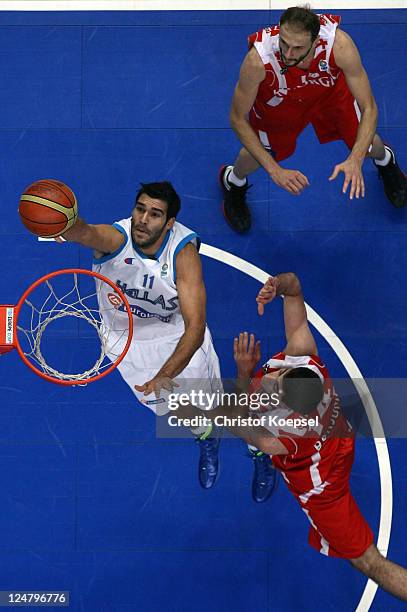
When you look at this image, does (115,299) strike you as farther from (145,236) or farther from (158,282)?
(145,236)

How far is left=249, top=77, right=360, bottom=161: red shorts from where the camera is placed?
5242mm

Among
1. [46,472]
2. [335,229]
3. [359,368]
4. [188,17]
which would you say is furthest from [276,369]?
[188,17]

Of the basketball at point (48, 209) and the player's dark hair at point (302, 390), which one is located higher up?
the basketball at point (48, 209)

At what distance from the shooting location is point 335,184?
20.0 feet

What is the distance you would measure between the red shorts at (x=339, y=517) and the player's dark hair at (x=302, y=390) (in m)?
0.35

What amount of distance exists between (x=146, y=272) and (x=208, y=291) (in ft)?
3.09

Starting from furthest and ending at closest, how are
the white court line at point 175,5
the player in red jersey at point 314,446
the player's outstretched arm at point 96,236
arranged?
the white court line at point 175,5, the player in red jersey at point 314,446, the player's outstretched arm at point 96,236

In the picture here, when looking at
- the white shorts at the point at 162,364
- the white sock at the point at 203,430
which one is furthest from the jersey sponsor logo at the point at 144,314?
the white sock at the point at 203,430

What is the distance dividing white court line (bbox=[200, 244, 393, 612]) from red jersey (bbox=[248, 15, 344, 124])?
3.82 feet

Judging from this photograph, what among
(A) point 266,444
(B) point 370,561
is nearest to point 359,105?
(A) point 266,444

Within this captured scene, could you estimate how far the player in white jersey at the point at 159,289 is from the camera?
4906mm

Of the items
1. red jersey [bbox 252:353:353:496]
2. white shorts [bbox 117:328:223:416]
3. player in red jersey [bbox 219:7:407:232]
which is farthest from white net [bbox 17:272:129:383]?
player in red jersey [bbox 219:7:407:232]

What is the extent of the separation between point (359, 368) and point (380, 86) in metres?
2.08

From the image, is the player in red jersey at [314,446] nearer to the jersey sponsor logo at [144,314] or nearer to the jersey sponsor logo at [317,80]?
the jersey sponsor logo at [144,314]
